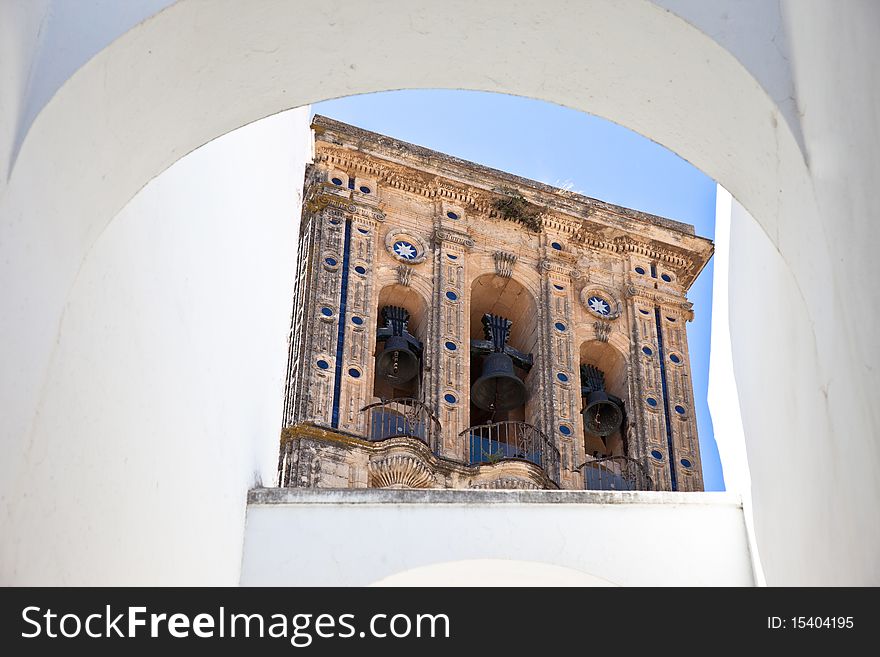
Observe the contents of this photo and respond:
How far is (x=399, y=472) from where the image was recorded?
18156 millimetres

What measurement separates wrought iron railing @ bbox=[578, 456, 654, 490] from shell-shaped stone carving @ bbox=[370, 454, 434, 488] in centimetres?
303

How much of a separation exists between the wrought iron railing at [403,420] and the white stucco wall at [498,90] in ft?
48.3

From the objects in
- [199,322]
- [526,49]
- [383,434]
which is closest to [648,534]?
[199,322]

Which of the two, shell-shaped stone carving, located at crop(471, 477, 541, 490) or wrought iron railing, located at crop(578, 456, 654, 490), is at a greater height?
wrought iron railing, located at crop(578, 456, 654, 490)

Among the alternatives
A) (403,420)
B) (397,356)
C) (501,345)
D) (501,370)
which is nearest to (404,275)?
(397,356)

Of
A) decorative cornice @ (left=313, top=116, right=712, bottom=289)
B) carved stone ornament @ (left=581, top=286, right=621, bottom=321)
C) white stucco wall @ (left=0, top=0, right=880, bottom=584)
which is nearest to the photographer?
white stucco wall @ (left=0, top=0, right=880, bottom=584)

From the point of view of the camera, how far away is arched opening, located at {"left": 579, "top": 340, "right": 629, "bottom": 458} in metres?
Result: 22.3

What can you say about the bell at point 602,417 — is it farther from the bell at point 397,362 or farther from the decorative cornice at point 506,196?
the bell at point 397,362

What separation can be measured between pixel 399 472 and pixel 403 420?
5.38ft

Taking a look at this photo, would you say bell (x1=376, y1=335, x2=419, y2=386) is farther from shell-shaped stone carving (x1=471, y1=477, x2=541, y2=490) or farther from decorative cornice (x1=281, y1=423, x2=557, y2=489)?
shell-shaped stone carving (x1=471, y1=477, x2=541, y2=490)

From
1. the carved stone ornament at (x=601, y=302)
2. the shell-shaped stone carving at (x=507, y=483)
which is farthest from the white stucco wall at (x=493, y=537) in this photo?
the carved stone ornament at (x=601, y=302)

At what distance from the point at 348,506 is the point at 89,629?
3502 mm

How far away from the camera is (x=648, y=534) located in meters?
6.37

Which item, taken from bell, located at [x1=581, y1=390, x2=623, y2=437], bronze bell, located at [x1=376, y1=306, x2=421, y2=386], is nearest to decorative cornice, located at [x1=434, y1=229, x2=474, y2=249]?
bronze bell, located at [x1=376, y1=306, x2=421, y2=386]
